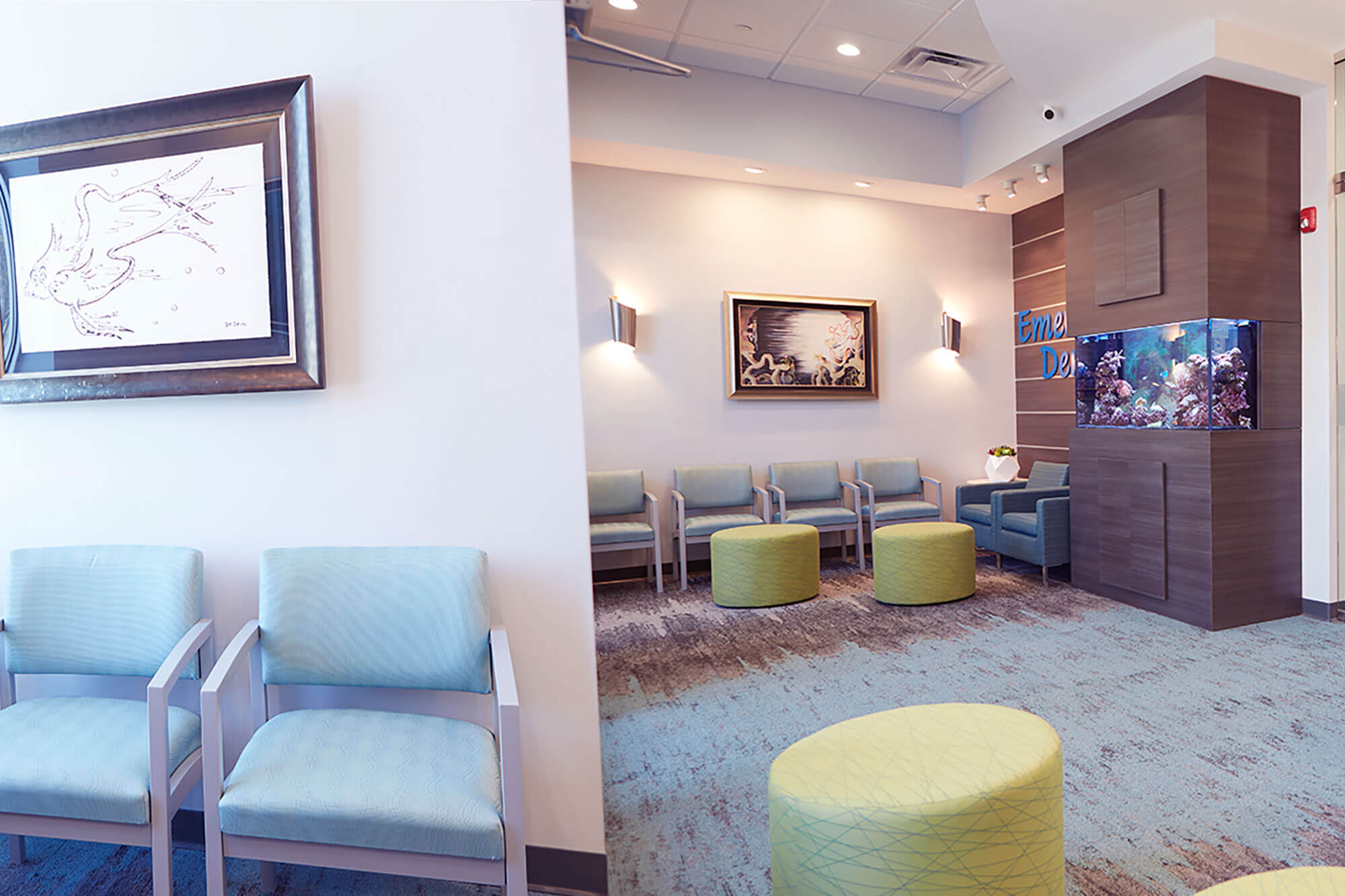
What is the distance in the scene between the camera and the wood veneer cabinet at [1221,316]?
421cm

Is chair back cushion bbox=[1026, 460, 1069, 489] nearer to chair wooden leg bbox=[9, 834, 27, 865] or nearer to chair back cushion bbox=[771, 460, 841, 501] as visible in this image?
chair back cushion bbox=[771, 460, 841, 501]

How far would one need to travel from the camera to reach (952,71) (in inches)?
228

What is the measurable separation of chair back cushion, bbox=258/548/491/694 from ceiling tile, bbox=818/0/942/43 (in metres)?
4.75

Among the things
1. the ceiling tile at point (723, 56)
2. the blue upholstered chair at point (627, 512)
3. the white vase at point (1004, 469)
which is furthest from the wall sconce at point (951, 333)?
the blue upholstered chair at point (627, 512)

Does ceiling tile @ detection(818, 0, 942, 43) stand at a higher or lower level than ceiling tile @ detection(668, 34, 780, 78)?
lower

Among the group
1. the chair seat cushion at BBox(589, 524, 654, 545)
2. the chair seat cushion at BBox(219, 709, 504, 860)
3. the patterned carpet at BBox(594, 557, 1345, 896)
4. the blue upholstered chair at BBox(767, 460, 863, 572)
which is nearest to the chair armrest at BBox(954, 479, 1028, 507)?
the blue upholstered chair at BBox(767, 460, 863, 572)

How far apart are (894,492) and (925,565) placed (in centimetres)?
187

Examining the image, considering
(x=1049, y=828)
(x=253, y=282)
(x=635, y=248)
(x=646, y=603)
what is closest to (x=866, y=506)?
(x=646, y=603)

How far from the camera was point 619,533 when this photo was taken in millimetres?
5574

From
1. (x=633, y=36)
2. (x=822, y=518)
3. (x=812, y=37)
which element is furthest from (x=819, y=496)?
(x=633, y=36)

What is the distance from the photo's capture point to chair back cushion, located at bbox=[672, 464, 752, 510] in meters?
6.19

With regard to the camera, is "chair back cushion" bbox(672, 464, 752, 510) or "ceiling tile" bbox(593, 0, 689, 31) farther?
"chair back cushion" bbox(672, 464, 752, 510)

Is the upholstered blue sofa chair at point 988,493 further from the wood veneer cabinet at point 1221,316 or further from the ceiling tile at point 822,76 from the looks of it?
the ceiling tile at point 822,76

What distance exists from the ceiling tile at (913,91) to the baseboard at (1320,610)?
4666mm
